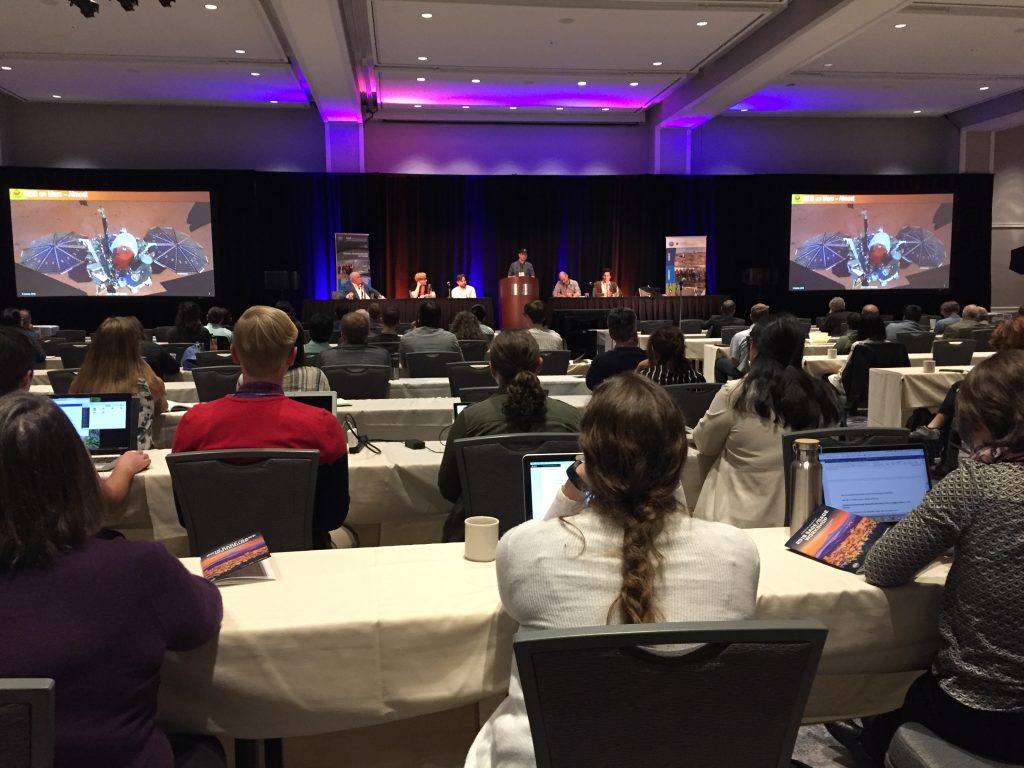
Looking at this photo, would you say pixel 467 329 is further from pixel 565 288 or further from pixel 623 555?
pixel 565 288

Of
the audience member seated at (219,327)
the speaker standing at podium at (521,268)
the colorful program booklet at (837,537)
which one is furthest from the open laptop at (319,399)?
the speaker standing at podium at (521,268)

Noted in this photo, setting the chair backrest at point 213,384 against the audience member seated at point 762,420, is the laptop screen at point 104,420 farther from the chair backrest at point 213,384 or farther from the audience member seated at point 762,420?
the audience member seated at point 762,420

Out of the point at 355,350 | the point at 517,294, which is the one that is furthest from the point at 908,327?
the point at 355,350

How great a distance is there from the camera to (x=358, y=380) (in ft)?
17.3

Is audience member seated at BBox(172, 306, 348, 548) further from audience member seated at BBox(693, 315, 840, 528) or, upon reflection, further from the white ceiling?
the white ceiling

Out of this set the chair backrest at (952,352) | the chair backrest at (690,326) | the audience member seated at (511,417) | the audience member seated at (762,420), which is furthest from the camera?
the chair backrest at (690,326)

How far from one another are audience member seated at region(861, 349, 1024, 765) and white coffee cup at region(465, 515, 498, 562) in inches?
32.8

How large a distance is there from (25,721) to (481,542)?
1.06 metres

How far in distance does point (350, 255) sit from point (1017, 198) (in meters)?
11.5

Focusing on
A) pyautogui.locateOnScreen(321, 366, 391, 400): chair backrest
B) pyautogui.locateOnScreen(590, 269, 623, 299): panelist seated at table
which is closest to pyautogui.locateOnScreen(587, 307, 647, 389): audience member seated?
pyautogui.locateOnScreen(321, 366, 391, 400): chair backrest

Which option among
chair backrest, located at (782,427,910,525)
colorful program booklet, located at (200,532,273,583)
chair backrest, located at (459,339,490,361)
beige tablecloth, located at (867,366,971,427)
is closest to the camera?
colorful program booklet, located at (200,532,273,583)

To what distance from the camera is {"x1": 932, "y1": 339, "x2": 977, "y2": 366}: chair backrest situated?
6.84 m

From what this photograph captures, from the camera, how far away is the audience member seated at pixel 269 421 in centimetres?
269

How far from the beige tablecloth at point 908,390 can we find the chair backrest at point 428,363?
306cm
